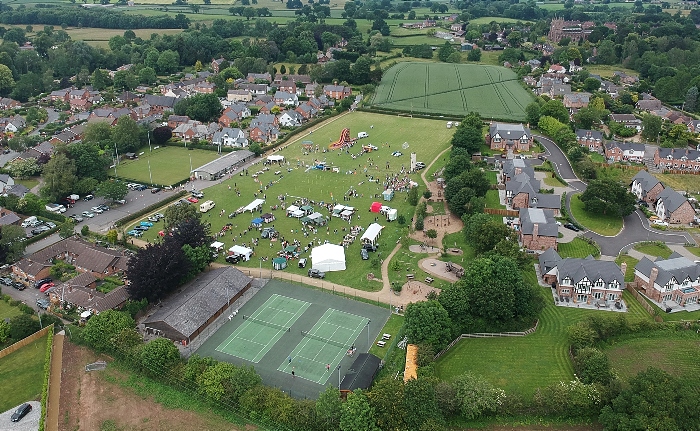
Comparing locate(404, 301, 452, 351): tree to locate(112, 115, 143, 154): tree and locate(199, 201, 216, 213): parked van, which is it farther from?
locate(112, 115, 143, 154): tree

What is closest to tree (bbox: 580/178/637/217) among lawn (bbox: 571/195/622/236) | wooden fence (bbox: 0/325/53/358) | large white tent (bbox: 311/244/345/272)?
lawn (bbox: 571/195/622/236)

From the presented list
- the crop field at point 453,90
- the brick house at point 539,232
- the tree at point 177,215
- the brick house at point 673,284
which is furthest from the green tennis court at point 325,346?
the crop field at point 453,90

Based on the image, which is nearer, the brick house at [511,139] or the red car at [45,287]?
the red car at [45,287]

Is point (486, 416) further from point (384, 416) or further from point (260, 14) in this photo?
point (260, 14)

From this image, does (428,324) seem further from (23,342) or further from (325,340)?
(23,342)

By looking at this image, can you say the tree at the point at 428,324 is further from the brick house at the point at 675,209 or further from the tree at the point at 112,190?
the tree at the point at 112,190
